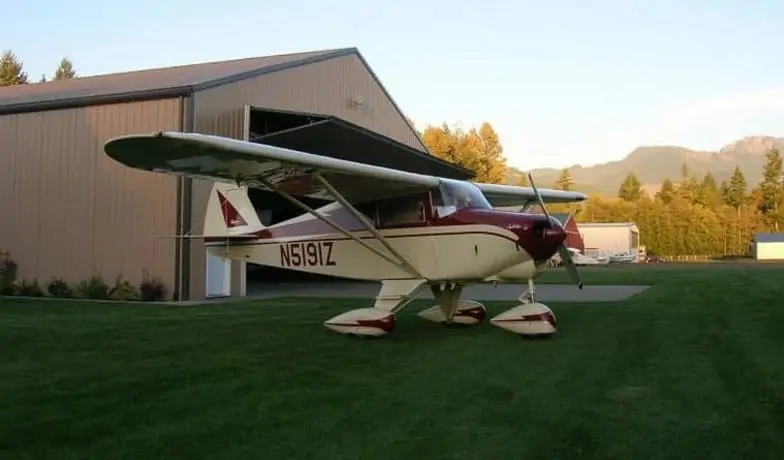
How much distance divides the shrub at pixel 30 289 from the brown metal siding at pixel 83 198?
0.25 metres

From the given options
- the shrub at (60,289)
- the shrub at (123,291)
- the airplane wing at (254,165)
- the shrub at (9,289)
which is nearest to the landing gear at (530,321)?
the airplane wing at (254,165)

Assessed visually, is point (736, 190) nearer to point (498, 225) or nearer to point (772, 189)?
point (772, 189)

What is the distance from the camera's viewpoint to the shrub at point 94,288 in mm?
17766

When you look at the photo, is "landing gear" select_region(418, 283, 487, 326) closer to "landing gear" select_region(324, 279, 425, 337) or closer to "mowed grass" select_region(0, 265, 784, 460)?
"mowed grass" select_region(0, 265, 784, 460)

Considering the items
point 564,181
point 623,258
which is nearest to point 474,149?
point 623,258

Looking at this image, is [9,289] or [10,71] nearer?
[9,289]

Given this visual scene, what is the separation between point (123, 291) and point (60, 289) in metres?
2.18

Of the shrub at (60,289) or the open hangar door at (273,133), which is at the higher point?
the open hangar door at (273,133)

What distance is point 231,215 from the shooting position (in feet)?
41.7

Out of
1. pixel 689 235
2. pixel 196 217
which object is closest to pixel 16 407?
pixel 196 217

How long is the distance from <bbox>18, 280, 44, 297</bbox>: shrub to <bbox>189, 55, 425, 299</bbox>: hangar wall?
4.59 meters

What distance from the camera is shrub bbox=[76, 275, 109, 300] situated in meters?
17.8

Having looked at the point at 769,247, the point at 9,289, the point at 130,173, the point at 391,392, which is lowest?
the point at 391,392

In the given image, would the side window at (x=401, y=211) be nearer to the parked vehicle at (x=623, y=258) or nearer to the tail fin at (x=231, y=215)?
the tail fin at (x=231, y=215)
